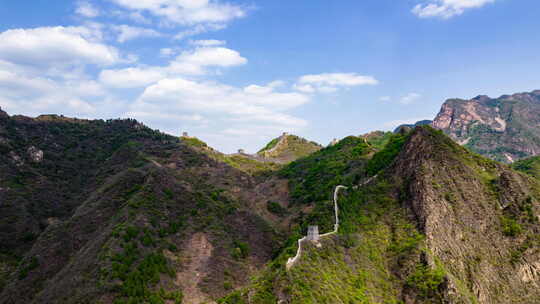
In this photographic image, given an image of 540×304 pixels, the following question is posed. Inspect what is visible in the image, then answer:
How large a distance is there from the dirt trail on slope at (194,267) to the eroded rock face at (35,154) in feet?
176

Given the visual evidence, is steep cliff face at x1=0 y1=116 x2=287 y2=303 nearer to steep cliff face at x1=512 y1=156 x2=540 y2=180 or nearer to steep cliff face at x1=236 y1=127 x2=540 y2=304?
steep cliff face at x1=236 y1=127 x2=540 y2=304

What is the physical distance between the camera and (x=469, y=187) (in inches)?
2579

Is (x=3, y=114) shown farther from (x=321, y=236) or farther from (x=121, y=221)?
(x=321, y=236)

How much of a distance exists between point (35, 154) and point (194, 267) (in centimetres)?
6105

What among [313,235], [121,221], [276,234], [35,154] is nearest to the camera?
[313,235]

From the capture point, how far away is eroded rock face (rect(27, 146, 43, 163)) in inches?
3782

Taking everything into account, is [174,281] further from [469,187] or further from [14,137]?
[14,137]

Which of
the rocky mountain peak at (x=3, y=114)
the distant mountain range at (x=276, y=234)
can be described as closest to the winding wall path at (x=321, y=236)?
the distant mountain range at (x=276, y=234)

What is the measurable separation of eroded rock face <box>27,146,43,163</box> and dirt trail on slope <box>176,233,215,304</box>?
176ft

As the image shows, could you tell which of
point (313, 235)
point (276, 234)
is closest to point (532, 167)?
point (276, 234)

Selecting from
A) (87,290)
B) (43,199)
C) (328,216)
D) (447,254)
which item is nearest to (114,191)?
(43,199)

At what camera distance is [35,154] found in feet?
319

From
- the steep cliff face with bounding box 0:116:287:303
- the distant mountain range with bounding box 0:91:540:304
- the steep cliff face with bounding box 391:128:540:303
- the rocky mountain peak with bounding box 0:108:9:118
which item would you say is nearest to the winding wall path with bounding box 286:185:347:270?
the distant mountain range with bounding box 0:91:540:304

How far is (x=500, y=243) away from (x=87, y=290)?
2314 inches
